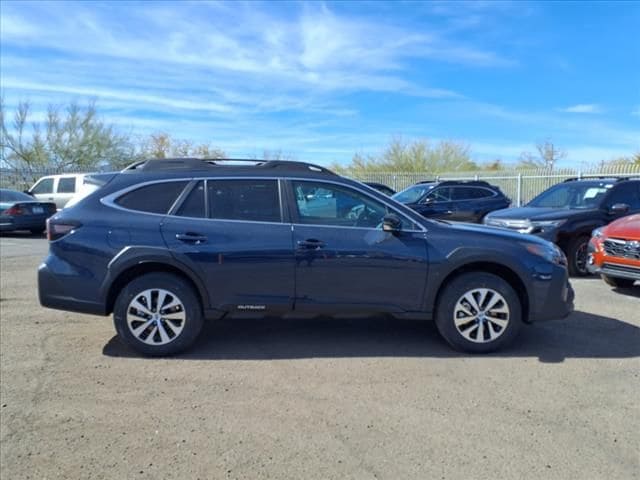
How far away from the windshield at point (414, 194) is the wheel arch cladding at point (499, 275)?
948 centimetres

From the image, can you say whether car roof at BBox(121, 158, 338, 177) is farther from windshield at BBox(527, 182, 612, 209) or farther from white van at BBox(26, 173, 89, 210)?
white van at BBox(26, 173, 89, 210)

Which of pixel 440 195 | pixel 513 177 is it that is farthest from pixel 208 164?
pixel 513 177

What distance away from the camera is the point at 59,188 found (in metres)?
17.5

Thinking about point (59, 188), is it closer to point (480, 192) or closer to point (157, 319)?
point (480, 192)

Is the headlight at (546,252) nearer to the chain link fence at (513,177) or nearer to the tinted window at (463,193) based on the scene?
the tinted window at (463,193)

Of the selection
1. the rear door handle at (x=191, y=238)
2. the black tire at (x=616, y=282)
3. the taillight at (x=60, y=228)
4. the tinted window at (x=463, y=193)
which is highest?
the tinted window at (x=463, y=193)

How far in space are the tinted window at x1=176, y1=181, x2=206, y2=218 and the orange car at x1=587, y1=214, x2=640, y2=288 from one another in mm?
5702

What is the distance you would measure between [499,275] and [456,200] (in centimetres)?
976

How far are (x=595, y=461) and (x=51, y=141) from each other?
3718 cm

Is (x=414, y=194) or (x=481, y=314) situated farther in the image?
(x=414, y=194)

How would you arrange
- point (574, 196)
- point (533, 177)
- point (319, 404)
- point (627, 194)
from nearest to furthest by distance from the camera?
1. point (319, 404)
2. point (627, 194)
3. point (574, 196)
4. point (533, 177)

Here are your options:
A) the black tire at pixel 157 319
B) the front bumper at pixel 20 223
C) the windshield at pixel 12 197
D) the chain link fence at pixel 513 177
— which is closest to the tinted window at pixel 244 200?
the black tire at pixel 157 319

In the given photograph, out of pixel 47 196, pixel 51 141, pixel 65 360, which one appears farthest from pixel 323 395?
pixel 51 141

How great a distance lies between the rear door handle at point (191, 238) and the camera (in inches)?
187
